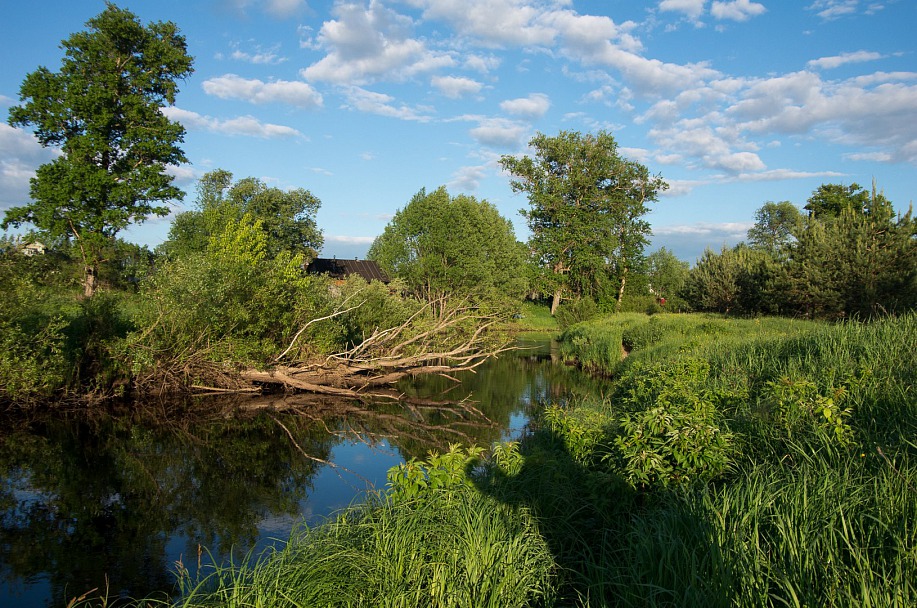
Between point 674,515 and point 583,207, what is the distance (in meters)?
47.4

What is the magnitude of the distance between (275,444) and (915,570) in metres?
11.3

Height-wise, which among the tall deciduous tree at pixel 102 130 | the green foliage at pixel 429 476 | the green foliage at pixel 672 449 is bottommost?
the green foliage at pixel 429 476

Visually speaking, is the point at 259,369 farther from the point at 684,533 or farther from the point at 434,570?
the point at 684,533

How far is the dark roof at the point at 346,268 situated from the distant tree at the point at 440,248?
17837mm

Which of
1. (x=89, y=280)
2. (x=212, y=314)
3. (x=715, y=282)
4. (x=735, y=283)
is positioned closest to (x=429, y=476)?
(x=212, y=314)

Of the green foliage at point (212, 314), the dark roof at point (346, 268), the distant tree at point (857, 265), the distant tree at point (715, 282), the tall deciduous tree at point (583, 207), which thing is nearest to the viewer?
the green foliage at point (212, 314)

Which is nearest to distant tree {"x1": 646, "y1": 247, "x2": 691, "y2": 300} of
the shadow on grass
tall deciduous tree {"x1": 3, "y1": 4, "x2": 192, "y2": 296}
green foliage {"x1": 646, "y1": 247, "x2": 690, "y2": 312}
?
green foliage {"x1": 646, "y1": 247, "x2": 690, "y2": 312}

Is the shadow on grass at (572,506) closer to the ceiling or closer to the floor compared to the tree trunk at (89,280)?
closer to the floor

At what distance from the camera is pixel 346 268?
2288 inches

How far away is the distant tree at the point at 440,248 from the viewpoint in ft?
118

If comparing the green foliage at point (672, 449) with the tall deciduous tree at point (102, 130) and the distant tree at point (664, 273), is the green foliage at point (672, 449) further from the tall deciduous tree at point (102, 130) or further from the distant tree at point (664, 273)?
the distant tree at point (664, 273)

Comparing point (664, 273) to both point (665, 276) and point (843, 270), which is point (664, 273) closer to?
point (665, 276)

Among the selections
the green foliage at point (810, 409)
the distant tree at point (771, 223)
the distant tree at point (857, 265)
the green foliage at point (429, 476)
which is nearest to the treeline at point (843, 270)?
the distant tree at point (857, 265)

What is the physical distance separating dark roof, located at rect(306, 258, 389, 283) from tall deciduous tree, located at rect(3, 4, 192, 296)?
2389 centimetres
